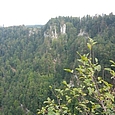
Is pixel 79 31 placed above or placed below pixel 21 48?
above

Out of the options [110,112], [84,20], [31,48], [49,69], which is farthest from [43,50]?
[110,112]

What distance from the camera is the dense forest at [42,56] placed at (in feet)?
130

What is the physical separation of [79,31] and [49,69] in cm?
2034

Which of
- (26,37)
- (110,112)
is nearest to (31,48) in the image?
(26,37)

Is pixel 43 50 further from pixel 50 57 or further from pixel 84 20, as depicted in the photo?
pixel 84 20

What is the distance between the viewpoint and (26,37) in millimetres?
78750

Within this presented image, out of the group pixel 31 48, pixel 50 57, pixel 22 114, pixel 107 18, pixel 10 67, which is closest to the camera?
pixel 22 114

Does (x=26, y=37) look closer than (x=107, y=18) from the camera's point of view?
No

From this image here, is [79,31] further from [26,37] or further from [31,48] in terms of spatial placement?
[26,37]

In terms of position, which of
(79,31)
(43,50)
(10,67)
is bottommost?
(10,67)

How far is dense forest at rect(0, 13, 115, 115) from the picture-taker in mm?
39594

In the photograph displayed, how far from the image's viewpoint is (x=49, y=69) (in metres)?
49.8

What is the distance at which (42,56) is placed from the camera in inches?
2267

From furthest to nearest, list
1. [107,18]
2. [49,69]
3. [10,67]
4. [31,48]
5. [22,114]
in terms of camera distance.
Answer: [31,48]
[107,18]
[10,67]
[49,69]
[22,114]
